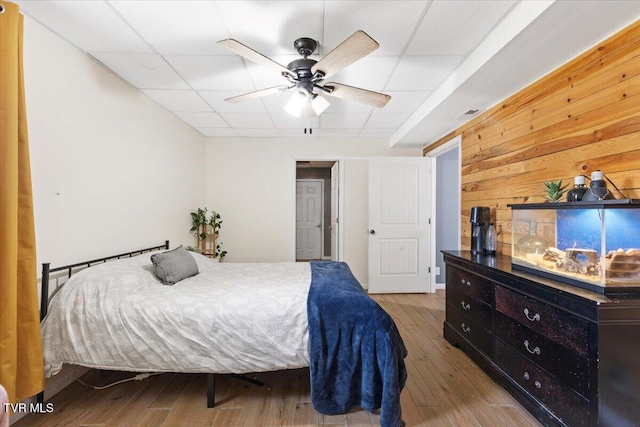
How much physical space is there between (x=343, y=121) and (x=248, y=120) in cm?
122

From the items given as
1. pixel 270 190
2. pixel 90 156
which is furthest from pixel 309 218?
pixel 90 156

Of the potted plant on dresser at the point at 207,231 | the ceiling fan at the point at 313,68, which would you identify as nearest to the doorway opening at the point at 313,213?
the potted plant on dresser at the point at 207,231

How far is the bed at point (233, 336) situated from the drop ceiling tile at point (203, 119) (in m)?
2.33

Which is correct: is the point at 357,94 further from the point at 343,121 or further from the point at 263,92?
the point at 343,121

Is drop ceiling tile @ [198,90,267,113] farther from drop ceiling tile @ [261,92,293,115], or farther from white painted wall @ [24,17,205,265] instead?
white painted wall @ [24,17,205,265]

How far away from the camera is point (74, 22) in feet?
6.32

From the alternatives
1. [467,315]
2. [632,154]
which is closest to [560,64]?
[632,154]

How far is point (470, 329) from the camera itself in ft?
8.25

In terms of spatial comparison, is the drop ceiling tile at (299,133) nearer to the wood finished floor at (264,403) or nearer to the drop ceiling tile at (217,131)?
the drop ceiling tile at (217,131)

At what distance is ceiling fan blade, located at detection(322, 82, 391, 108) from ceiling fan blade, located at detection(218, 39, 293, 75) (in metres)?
0.36

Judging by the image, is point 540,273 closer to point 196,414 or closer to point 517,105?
point 517,105

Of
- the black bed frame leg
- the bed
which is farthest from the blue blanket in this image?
the black bed frame leg

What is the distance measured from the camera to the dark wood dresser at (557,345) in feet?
4.61

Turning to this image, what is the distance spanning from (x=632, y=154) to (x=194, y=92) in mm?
3356
